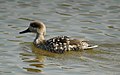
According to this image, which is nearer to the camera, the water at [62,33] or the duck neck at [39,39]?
the water at [62,33]

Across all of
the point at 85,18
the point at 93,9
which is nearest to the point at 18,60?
the point at 85,18

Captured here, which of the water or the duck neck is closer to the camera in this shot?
the water

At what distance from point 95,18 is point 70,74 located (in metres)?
5.15

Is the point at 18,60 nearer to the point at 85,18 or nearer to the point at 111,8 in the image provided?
the point at 85,18

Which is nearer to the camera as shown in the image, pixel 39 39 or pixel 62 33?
pixel 39 39

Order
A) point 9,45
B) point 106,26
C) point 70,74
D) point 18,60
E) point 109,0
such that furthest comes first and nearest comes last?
point 109,0 < point 106,26 < point 9,45 < point 18,60 < point 70,74

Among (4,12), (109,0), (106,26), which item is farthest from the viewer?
(109,0)

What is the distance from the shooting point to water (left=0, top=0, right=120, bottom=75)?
991cm

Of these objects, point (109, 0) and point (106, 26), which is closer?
point (106, 26)

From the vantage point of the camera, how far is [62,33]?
42.0 ft

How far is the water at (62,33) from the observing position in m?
9.91

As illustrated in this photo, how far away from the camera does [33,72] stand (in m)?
9.62

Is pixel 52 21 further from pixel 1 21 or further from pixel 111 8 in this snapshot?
pixel 111 8

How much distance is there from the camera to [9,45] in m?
11.6
